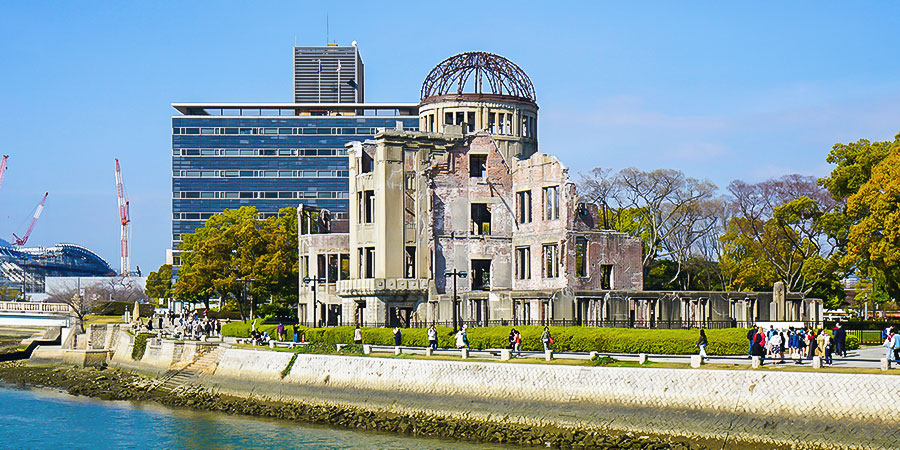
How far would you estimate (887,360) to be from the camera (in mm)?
34531

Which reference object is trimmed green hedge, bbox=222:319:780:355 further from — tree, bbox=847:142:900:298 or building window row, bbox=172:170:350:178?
building window row, bbox=172:170:350:178

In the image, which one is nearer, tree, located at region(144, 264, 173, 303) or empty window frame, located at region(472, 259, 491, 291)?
empty window frame, located at region(472, 259, 491, 291)

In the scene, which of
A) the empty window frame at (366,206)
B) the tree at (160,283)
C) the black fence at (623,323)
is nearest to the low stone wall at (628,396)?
the black fence at (623,323)

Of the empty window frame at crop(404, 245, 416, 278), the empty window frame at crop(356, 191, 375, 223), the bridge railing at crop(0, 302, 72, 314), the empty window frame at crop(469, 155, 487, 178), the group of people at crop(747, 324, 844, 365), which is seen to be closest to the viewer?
the group of people at crop(747, 324, 844, 365)

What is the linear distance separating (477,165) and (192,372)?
2440 centimetres

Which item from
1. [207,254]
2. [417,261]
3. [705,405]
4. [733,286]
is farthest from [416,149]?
[705,405]

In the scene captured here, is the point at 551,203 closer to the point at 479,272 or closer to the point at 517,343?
the point at 479,272

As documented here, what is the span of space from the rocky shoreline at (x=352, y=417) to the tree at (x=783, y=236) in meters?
36.6

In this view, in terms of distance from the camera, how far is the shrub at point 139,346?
229 ft

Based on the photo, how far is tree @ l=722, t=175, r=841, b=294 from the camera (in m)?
72.5

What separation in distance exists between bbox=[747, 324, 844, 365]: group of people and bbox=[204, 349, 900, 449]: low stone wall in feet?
12.9

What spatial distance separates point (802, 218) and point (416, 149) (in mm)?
27919

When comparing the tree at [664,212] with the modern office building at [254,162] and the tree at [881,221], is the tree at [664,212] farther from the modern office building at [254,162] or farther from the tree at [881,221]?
the modern office building at [254,162]

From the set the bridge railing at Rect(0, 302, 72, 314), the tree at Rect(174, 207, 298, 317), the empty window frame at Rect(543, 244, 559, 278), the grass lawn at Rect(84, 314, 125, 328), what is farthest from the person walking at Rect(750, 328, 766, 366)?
the bridge railing at Rect(0, 302, 72, 314)
